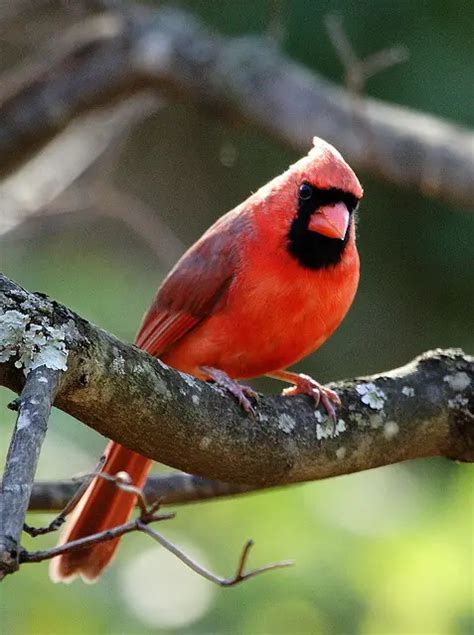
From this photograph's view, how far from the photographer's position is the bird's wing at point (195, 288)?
291cm

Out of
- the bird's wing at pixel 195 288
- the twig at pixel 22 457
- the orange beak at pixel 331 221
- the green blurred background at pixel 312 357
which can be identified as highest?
the orange beak at pixel 331 221

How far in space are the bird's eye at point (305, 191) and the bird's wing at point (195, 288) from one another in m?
0.18

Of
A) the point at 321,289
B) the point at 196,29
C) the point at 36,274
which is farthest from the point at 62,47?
the point at 321,289

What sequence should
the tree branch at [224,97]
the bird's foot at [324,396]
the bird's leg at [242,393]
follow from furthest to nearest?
1. the tree branch at [224,97]
2. the bird's foot at [324,396]
3. the bird's leg at [242,393]

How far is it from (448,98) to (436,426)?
3.36 m

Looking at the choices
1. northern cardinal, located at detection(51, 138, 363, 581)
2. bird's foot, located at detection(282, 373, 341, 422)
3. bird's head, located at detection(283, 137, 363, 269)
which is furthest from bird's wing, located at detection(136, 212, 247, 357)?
bird's foot, located at detection(282, 373, 341, 422)

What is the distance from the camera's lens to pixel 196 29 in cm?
443

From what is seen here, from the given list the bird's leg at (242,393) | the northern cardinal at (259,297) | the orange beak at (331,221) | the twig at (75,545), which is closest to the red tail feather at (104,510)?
the northern cardinal at (259,297)

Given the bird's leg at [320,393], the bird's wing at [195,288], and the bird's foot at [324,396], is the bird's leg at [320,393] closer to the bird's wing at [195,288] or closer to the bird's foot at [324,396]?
the bird's foot at [324,396]

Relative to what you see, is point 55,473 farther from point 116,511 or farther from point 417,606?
point 417,606

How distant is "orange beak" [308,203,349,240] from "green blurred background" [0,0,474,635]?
95cm

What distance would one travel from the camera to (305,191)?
9.45 feet

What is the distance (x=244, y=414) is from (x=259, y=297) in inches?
22.4

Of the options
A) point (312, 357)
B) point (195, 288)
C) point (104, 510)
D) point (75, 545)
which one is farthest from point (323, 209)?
point (312, 357)
